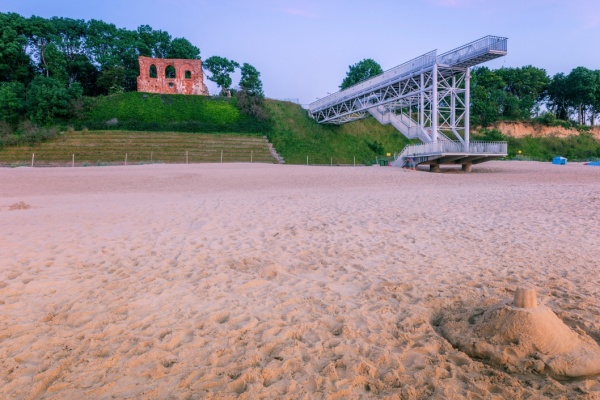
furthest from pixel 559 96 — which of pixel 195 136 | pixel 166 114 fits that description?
pixel 166 114

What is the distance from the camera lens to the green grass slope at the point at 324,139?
40844 millimetres

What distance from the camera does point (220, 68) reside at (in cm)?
6034

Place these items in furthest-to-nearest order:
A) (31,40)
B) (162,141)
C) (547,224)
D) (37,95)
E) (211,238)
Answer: (31,40) < (37,95) < (162,141) < (547,224) < (211,238)

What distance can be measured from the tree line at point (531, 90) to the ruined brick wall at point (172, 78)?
78.9 feet

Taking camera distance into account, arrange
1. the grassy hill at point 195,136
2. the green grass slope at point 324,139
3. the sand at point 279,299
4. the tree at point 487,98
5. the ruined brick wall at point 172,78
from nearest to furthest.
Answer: the sand at point 279,299
the grassy hill at point 195,136
the green grass slope at point 324,139
the ruined brick wall at point 172,78
the tree at point 487,98

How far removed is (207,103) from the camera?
4731cm

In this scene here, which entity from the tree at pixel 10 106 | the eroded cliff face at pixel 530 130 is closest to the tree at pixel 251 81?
the tree at pixel 10 106

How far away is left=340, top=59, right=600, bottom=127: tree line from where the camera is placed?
5466 centimetres

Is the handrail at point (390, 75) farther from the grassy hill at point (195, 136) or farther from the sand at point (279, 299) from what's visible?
the sand at point (279, 299)

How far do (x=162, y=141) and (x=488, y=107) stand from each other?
41.6 meters

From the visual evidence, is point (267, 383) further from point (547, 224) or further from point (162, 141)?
point (162, 141)

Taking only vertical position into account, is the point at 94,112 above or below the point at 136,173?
above

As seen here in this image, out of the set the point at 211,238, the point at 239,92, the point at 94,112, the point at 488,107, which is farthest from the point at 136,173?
the point at 488,107

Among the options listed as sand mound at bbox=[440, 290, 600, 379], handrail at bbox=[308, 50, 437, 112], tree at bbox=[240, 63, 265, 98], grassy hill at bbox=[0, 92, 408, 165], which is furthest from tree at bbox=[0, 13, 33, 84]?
sand mound at bbox=[440, 290, 600, 379]
